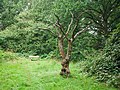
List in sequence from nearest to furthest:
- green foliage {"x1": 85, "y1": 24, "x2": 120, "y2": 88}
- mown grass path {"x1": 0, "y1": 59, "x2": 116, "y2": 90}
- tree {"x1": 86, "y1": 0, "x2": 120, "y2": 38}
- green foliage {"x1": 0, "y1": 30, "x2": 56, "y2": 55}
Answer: mown grass path {"x1": 0, "y1": 59, "x2": 116, "y2": 90} < green foliage {"x1": 85, "y1": 24, "x2": 120, "y2": 88} < tree {"x1": 86, "y1": 0, "x2": 120, "y2": 38} < green foliage {"x1": 0, "y1": 30, "x2": 56, "y2": 55}

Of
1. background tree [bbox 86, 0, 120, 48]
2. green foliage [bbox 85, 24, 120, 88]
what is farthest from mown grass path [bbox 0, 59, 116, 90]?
background tree [bbox 86, 0, 120, 48]

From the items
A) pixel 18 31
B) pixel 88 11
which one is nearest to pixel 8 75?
pixel 88 11

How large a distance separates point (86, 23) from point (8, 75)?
9706 millimetres

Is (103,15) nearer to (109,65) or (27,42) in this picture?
(109,65)

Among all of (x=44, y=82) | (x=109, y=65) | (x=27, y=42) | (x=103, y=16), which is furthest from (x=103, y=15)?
(x=44, y=82)

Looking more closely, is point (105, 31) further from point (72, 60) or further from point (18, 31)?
point (18, 31)

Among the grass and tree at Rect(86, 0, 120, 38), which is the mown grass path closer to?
the grass

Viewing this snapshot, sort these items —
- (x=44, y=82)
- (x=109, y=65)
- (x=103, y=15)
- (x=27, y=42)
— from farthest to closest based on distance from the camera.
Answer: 1. (x=27, y=42)
2. (x=103, y=15)
3. (x=109, y=65)
4. (x=44, y=82)

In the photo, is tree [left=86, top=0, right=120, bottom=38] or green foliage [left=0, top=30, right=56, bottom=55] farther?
green foliage [left=0, top=30, right=56, bottom=55]

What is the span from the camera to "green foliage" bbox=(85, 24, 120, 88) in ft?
37.3

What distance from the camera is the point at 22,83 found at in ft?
33.9

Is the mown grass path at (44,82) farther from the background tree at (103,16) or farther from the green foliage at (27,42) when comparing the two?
the green foliage at (27,42)

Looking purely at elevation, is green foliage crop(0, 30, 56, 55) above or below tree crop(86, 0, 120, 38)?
below

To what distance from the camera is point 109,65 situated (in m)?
12.5
